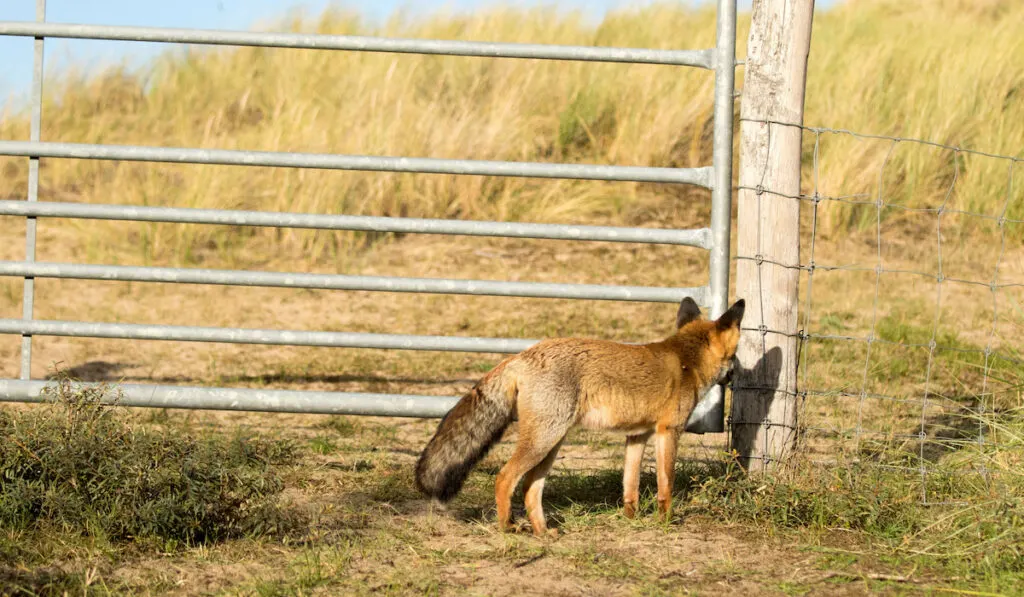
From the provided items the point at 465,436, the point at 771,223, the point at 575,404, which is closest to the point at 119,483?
the point at 465,436

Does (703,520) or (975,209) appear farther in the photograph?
(975,209)

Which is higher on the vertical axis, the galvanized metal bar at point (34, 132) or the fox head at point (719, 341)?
the galvanized metal bar at point (34, 132)

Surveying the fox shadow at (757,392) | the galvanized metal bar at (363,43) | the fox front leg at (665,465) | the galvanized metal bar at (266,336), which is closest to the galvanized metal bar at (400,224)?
the galvanized metal bar at (266,336)

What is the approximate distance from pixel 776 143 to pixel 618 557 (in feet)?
6.61

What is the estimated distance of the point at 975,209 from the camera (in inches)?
405

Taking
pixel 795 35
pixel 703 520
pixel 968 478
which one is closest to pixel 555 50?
pixel 795 35

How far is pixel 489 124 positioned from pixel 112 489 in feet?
25.5

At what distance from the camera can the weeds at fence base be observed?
→ 4047 mm

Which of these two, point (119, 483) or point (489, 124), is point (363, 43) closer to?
point (119, 483)

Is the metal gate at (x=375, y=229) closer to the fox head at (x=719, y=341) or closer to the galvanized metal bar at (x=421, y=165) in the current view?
the galvanized metal bar at (x=421, y=165)

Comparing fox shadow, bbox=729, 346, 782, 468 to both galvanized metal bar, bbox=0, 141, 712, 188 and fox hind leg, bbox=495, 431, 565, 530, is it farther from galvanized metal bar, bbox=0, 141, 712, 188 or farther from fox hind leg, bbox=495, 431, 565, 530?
fox hind leg, bbox=495, 431, 565, 530

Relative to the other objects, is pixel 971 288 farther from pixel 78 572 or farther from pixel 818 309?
pixel 78 572

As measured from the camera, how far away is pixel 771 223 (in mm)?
4848

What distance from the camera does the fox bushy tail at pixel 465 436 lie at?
167 inches
